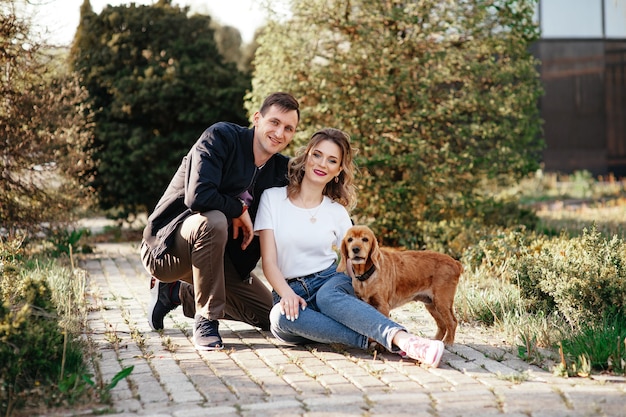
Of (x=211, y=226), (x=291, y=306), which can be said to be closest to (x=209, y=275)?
(x=211, y=226)

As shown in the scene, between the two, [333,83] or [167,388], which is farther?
[333,83]

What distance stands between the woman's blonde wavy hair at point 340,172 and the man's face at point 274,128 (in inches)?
7.2

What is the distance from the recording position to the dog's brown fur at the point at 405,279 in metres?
5.13

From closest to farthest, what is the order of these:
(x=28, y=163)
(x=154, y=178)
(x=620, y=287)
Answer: (x=620, y=287) < (x=28, y=163) < (x=154, y=178)

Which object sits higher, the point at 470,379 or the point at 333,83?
the point at 333,83

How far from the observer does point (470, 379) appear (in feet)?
14.3

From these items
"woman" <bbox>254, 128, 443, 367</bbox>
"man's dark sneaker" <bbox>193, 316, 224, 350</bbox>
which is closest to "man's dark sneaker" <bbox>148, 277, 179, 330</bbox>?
"man's dark sneaker" <bbox>193, 316, 224, 350</bbox>

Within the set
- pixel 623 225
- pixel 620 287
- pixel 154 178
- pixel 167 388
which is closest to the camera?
pixel 167 388

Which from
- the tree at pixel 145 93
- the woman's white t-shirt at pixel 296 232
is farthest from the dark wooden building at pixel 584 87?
the woman's white t-shirt at pixel 296 232

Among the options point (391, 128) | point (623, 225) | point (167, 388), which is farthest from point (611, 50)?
point (167, 388)

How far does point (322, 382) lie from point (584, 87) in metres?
19.7

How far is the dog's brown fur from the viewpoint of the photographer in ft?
16.8

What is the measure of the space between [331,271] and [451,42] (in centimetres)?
591

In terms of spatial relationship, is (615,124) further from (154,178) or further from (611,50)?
(154,178)
